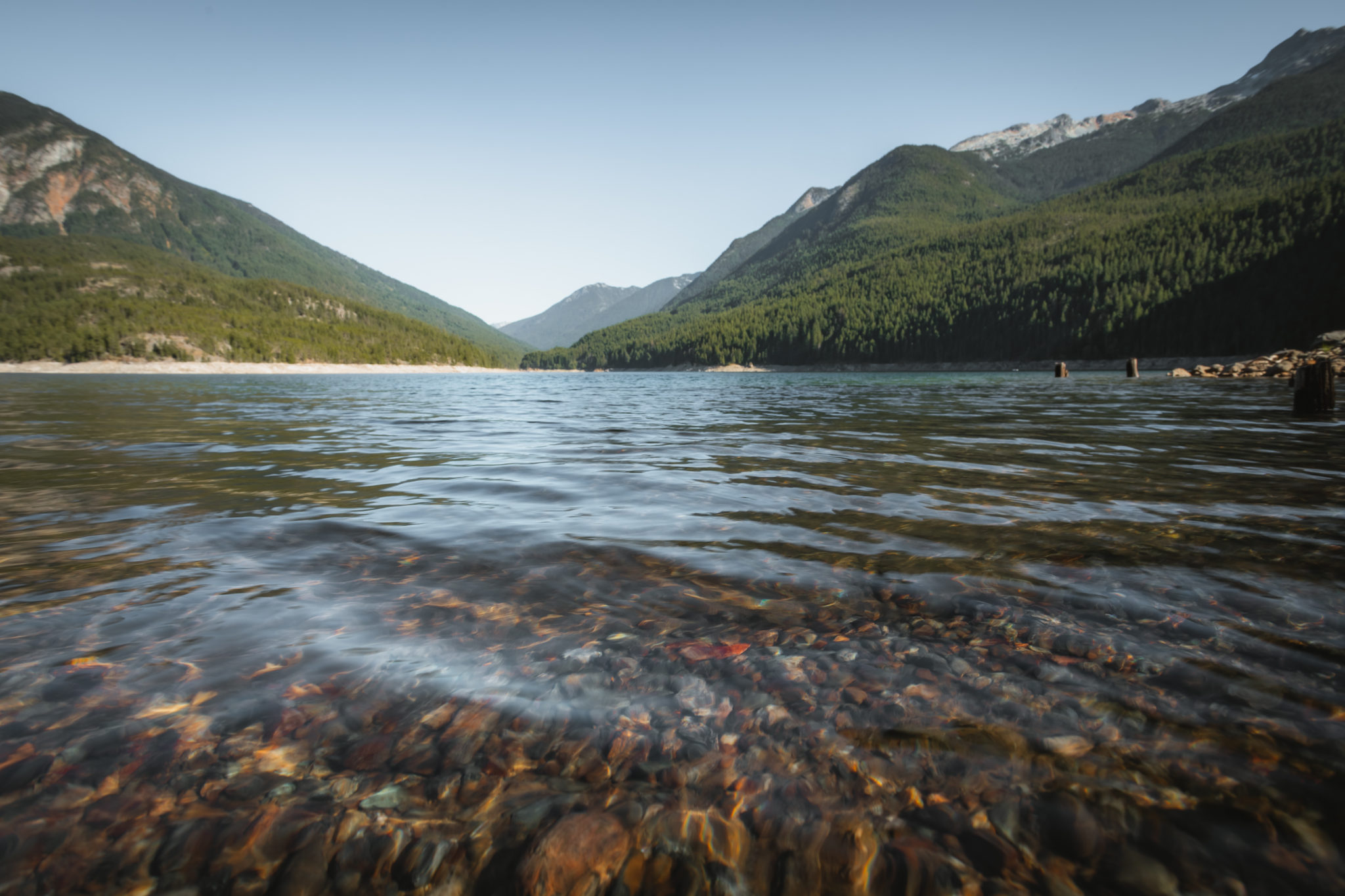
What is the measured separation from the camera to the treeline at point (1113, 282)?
90750mm

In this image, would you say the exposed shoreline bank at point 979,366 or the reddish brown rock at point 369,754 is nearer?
the reddish brown rock at point 369,754

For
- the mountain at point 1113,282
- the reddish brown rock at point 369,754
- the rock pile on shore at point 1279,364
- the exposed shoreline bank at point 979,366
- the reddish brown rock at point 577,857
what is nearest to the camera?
the reddish brown rock at point 577,857

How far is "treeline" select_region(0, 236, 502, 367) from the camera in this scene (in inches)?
4414

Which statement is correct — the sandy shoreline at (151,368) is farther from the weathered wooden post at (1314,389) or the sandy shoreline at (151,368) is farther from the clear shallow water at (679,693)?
the weathered wooden post at (1314,389)

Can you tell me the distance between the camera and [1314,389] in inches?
602

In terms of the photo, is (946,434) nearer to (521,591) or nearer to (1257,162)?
(521,591)

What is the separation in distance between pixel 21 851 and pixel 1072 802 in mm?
3646

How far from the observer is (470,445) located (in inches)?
508

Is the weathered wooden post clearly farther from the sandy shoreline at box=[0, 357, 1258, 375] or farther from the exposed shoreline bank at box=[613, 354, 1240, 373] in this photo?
the sandy shoreline at box=[0, 357, 1258, 375]

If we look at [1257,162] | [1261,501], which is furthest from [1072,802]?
[1257,162]

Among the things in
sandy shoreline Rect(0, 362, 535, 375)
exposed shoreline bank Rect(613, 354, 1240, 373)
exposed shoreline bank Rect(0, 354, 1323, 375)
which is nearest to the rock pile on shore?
exposed shoreline bank Rect(613, 354, 1240, 373)

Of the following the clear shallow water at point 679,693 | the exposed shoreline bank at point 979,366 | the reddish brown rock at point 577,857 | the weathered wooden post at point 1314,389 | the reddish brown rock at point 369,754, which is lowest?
the reddish brown rock at point 577,857

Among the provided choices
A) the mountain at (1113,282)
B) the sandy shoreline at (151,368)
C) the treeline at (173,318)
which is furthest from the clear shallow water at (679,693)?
the treeline at (173,318)

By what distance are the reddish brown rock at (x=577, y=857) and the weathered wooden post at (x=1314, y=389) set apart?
21537 mm
